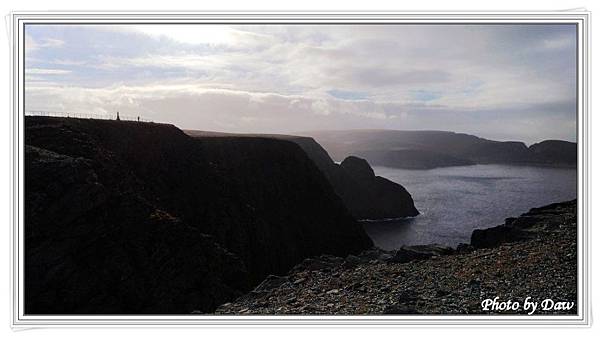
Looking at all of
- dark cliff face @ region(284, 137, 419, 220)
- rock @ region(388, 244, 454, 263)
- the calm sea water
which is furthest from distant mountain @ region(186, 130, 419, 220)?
rock @ region(388, 244, 454, 263)

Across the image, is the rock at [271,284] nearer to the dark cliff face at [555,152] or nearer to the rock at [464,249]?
the rock at [464,249]

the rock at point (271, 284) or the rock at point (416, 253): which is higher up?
the rock at point (416, 253)

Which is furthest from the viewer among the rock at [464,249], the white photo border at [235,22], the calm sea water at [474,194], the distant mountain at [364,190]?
the distant mountain at [364,190]

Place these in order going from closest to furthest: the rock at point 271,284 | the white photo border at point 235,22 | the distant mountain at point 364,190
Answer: the white photo border at point 235,22
the rock at point 271,284
the distant mountain at point 364,190

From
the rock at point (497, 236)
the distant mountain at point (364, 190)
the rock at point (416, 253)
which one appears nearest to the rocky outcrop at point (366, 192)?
the distant mountain at point (364, 190)

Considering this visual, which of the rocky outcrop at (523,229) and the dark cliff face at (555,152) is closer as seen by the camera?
the dark cliff face at (555,152)

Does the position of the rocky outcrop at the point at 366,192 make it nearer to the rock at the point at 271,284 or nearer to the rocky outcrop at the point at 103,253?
the rocky outcrop at the point at 103,253

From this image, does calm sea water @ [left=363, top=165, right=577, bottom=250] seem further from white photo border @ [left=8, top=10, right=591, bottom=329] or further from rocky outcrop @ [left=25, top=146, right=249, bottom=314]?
rocky outcrop @ [left=25, top=146, right=249, bottom=314]
